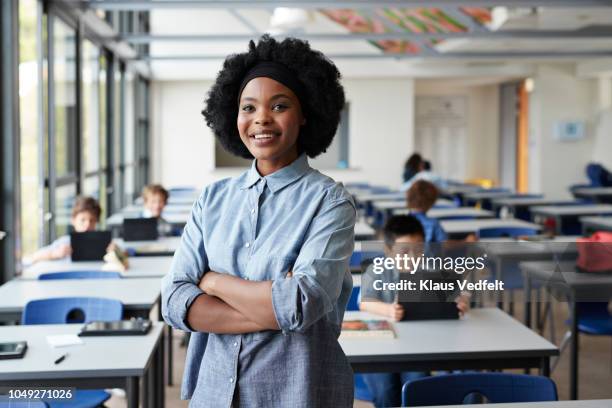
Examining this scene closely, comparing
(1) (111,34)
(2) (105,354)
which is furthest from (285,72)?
(1) (111,34)

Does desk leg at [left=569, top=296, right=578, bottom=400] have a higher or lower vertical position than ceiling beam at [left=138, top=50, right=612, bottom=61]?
lower

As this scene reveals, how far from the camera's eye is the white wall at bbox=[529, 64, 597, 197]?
15539 millimetres

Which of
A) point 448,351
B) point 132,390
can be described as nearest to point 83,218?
point 132,390

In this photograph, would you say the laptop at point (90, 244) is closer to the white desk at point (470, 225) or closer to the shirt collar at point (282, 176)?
→ the white desk at point (470, 225)

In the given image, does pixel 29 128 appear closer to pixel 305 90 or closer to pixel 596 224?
pixel 305 90

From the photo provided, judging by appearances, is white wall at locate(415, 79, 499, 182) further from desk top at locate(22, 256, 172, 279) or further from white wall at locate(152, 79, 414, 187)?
desk top at locate(22, 256, 172, 279)

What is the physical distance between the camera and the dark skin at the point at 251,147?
1678mm

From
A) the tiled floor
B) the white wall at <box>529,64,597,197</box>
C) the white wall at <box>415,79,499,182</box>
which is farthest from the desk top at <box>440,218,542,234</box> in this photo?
the white wall at <box>415,79,499,182</box>

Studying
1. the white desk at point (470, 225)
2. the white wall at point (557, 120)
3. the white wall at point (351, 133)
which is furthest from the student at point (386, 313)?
the white wall at point (557, 120)

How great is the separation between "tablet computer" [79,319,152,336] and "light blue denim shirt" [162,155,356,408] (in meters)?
1.31

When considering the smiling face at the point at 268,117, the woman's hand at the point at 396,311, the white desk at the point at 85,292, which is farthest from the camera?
the white desk at the point at 85,292

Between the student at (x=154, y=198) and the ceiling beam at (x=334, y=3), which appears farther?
the student at (x=154, y=198)

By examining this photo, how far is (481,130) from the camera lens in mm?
18781

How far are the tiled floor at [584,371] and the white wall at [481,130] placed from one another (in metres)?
12.9
